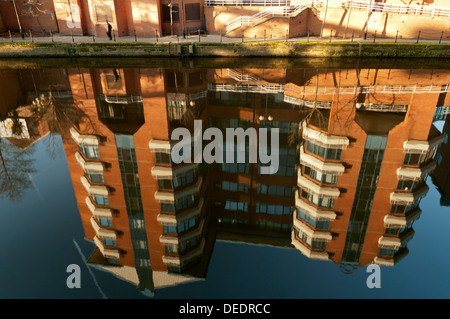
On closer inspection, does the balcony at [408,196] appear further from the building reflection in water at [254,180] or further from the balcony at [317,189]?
the balcony at [317,189]

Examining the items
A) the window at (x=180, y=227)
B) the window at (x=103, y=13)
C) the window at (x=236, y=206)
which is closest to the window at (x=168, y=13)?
the window at (x=103, y=13)

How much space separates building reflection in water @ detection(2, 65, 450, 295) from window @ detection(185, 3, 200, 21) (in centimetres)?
2380

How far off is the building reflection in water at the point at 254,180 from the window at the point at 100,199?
0.07 meters

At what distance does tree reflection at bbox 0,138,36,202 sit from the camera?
41.0ft

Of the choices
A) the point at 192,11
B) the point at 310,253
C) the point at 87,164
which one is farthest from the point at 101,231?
the point at 192,11

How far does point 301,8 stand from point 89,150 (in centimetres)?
3522

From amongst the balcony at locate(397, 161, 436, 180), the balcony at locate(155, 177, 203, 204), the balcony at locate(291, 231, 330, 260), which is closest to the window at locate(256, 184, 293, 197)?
the balcony at locate(155, 177, 203, 204)

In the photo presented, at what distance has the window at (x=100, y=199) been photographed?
1242 centimetres

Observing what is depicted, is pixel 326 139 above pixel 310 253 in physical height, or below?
above

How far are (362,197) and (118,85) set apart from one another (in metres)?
19.4

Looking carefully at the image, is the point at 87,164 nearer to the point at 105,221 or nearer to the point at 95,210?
the point at 95,210

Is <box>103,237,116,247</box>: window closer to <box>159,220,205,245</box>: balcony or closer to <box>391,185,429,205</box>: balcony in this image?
<box>159,220,205,245</box>: balcony

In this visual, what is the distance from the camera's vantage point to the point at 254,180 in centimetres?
1470

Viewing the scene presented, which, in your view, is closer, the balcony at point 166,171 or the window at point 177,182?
the window at point 177,182
